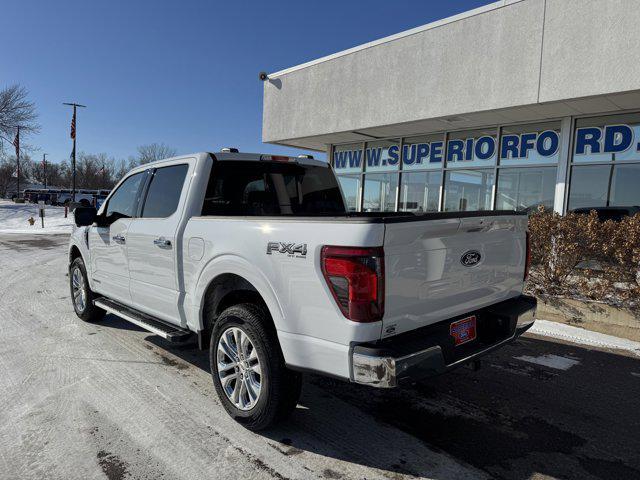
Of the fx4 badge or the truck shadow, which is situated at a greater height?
the fx4 badge

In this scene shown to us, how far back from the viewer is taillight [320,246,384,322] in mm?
2369

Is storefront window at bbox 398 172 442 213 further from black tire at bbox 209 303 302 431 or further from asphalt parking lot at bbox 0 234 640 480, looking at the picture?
black tire at bbox 209 303 302 431

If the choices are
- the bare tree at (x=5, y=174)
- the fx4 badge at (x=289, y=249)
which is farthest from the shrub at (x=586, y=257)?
the bare tree at (x=5, y=174)

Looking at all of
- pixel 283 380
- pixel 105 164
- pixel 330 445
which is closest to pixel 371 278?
pixel 283 380

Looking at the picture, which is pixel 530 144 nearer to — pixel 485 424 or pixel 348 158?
pixel 348 158

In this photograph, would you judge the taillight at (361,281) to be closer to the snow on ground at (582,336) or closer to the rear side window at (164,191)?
the rear side window at (164,191)

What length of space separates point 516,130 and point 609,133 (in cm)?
190

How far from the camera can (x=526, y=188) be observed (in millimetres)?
10148

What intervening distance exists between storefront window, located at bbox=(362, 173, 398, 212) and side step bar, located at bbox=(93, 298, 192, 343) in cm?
944

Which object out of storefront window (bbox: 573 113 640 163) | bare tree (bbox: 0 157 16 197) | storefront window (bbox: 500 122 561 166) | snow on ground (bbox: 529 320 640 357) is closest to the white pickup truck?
snow on ground (bbox: 529 320 640 357)

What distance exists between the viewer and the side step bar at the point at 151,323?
3734 millimetres

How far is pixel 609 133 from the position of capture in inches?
347

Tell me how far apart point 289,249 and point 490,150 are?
9.41 m

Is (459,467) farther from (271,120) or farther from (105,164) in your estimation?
(105,164)
